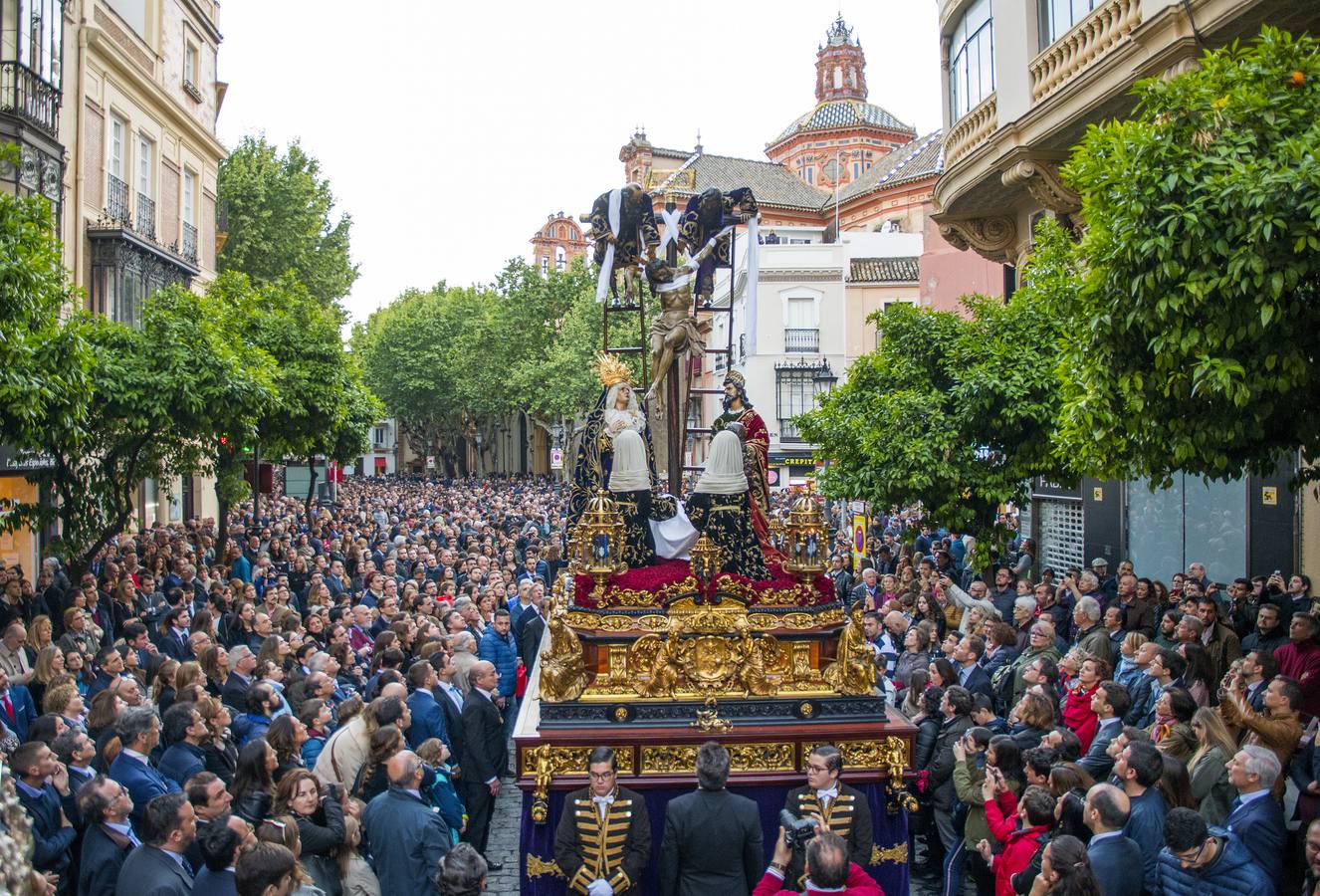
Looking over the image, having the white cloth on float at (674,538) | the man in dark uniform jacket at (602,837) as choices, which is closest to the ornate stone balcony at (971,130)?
the white cloth on float at (674,538)

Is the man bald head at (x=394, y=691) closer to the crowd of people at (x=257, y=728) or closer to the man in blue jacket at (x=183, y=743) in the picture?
the crowd of people at (x=257, y=728)

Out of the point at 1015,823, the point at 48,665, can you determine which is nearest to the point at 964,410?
the point at 1015,823

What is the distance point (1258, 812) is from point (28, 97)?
772 inches

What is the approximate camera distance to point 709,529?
28.1ft

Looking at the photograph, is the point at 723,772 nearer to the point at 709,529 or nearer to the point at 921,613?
the point at 709,529

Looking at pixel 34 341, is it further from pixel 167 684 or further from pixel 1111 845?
pixel 1111 845

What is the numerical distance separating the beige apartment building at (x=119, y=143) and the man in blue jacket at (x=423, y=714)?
995cm

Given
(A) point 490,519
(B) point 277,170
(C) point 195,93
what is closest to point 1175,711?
(A) point 490,519

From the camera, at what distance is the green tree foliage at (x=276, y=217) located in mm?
41594

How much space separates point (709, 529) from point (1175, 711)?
3348 mm

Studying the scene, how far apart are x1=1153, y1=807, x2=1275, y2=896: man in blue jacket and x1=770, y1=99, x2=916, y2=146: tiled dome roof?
78.0 meters

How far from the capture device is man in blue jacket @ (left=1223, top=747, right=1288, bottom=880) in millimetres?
5969

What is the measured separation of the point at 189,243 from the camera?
3041 cm

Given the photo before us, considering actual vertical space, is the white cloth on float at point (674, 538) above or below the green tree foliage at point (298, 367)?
below
